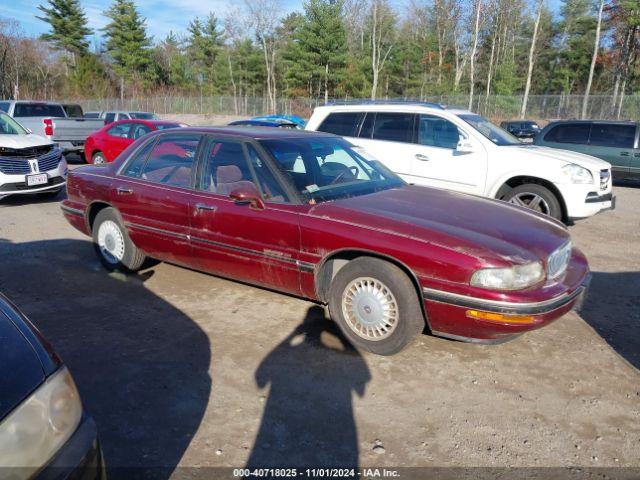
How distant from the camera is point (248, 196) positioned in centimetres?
401

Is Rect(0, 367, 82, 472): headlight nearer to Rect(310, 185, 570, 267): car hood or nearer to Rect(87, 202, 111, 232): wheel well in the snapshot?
Rect(310, 185, 570, 267): car hood

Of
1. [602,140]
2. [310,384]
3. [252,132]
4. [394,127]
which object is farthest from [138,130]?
[602,140]

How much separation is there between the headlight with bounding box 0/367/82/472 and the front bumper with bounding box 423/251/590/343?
7.43 ft

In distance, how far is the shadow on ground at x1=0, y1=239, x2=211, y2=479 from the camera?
2771 mm

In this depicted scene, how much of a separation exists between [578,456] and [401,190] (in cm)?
258

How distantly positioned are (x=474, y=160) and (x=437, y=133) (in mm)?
735

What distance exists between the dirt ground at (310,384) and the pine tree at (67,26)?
6195 cm

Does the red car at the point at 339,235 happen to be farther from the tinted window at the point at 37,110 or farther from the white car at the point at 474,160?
the tinted window at the point at 37,110

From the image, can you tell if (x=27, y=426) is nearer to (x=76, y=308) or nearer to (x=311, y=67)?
(x=76, y=308)

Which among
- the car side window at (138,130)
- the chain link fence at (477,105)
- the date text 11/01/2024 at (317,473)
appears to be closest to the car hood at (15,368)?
the date text 11/01/2024 at (317,473)

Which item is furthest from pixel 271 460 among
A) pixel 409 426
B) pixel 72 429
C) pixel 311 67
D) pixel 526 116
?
pixel 311 67

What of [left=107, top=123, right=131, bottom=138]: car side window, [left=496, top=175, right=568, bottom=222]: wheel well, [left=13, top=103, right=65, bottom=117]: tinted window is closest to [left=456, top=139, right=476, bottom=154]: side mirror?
[left=496, top=175, right=568, bottom=222]: wheel well

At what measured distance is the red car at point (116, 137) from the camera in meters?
13.0

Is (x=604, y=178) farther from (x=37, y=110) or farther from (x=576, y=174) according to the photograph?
(x=37, y=110)
